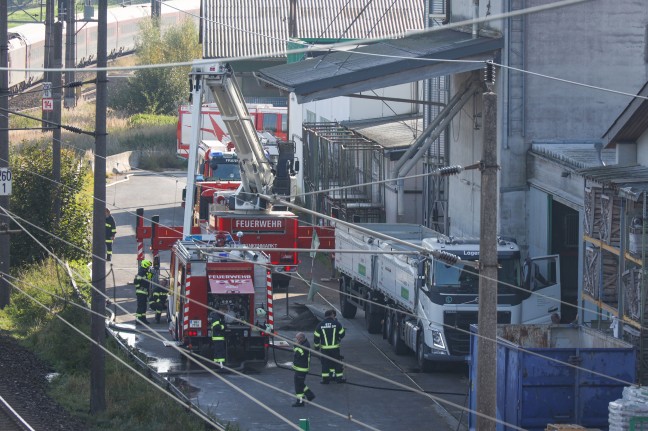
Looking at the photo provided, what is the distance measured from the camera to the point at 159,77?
7194 cm

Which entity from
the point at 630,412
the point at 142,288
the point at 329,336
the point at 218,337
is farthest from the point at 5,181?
the point at 630,412

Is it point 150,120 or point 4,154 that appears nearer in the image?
point 4,154

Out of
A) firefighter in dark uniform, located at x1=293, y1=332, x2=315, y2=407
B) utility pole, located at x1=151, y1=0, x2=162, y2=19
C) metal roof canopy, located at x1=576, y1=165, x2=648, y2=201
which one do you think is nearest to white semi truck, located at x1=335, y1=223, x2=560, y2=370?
firefighter in dark uniform, located at x1=293, y1=332, x2=315, y2=407

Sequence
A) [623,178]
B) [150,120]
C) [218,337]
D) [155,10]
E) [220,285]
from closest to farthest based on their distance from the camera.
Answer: [623,178], [218,337], [220,285], [150,120], [155,10]

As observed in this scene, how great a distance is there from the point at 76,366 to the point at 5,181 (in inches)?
230

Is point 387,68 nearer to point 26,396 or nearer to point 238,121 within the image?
point 238,121

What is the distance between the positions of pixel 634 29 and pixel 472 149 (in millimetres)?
5112

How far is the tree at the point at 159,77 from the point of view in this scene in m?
72.1

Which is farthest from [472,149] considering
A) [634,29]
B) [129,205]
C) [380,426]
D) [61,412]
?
[129,205]

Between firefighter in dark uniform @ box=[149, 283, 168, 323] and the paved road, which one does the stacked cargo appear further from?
firefighter in dark uniform @ box=[149, 283, 168, 323]

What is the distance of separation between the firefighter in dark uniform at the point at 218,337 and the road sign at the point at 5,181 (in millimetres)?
7065

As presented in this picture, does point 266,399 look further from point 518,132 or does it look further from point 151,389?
point 518,132

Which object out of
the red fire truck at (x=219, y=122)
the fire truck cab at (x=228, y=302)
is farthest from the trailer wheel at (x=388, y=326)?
the red fire truck at (x=219, y=122)

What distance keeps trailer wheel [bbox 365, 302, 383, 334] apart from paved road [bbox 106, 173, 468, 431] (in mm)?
221
